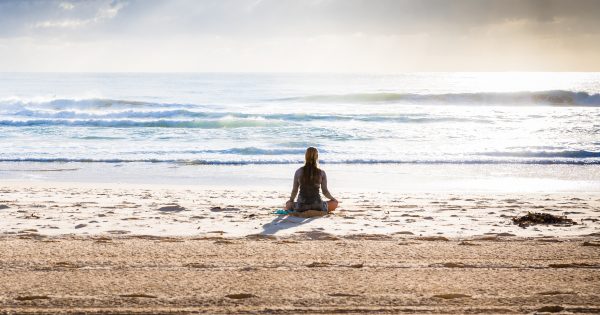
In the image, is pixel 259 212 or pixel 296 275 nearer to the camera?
pixel 296 275

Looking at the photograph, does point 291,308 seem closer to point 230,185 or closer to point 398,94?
point 230,185

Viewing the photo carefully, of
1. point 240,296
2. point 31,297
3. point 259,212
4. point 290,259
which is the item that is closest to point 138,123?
point 259,212

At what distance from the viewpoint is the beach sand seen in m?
4.04

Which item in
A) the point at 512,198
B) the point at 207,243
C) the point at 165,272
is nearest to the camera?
the point at 165,272

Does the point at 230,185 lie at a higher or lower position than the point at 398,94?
lower

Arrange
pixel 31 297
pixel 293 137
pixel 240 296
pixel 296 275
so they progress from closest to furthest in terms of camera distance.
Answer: pixel 31 297 → pixel 240 296 → pixel 296 275 → pixel 293 137

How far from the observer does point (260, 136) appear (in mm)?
22656

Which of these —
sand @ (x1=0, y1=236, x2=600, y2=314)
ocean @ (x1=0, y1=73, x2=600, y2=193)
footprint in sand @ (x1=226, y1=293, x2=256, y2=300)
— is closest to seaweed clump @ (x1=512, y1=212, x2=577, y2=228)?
sand @ (x1=0, y1=236, x2=600, y2=314)

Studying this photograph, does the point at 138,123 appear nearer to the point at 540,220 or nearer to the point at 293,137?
the point at 293,137

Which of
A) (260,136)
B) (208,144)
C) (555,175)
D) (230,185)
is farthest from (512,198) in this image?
(260,136)

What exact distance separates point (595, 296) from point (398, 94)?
41.0 metres

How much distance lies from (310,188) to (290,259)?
2.78 m

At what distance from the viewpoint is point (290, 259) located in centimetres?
519

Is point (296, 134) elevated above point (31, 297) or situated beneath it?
elevated above
